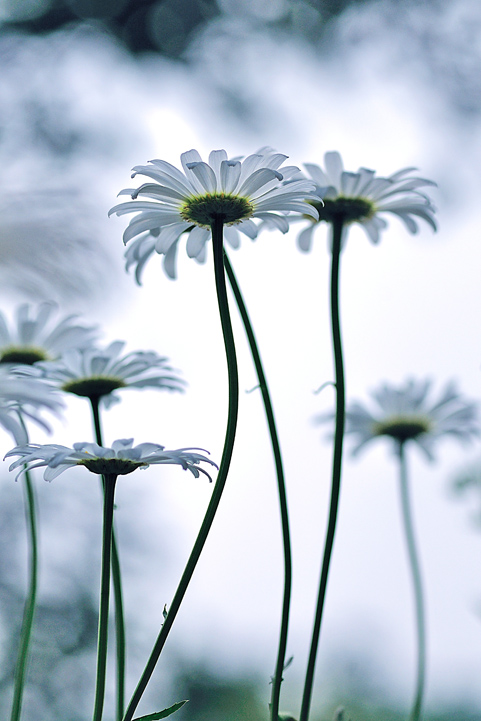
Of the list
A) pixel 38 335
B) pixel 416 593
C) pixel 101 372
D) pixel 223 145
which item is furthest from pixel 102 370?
pixel 223 145

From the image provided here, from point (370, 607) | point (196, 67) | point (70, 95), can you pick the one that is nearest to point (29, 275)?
point (70, 95)

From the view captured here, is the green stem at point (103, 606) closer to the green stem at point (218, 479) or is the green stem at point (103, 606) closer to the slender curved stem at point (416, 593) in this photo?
the green stem at point (218, 479)

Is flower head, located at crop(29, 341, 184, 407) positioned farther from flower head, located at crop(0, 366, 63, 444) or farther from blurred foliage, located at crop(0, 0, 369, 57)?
blurred foliage, located at crop(0, 0, 369, 57)

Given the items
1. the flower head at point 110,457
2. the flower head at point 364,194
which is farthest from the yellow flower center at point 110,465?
the flower head at point 364,194

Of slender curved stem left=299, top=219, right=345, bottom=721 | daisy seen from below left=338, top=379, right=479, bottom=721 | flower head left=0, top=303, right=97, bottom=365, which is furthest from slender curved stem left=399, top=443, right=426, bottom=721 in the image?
flower head left=0, top=303, right=97, bottom=365

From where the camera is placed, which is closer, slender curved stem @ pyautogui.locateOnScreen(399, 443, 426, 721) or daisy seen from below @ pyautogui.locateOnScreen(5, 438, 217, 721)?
daisy seen from below @ pyautogui.locateOnScreen(5, 438, 217, 721)

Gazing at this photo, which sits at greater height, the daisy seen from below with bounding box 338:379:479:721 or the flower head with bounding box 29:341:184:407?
the daisy seen from below with bounding box 338:379:479:721

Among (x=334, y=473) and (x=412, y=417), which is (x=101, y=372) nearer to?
(x=334, y=473)

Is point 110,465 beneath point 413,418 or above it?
beneath
